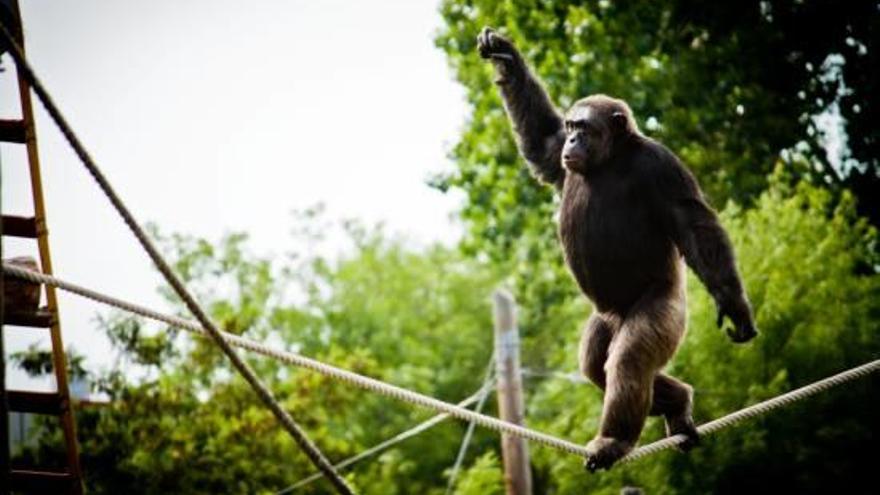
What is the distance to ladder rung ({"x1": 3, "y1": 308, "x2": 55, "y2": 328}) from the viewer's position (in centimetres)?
370

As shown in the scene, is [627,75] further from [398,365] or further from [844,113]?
[398,365]

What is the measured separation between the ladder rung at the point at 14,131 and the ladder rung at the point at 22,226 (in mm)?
333

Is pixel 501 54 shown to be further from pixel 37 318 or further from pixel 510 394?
pixel 510 394

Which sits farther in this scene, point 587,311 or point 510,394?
point 587,311

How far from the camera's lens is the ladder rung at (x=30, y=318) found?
3.70m

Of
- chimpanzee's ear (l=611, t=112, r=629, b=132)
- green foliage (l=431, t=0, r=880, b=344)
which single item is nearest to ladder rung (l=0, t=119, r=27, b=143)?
→ chimpanzee's ear (l=611, t=112, r=629, b=132)

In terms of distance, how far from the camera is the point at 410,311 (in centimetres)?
2869

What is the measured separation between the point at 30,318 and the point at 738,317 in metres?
3.30

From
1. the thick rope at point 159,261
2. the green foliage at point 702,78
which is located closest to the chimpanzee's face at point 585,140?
the thick rope at point 159,261

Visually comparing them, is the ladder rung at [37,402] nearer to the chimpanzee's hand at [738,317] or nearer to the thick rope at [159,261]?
the thick rope at [159,261]

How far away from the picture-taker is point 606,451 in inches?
173

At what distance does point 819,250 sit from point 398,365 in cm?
1607

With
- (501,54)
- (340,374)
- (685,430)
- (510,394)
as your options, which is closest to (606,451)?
(685,430)

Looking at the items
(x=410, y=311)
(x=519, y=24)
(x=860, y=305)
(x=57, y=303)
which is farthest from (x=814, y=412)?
(x=410, y=311)
